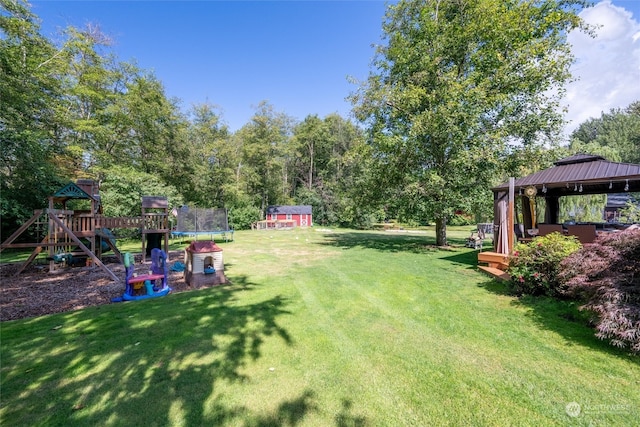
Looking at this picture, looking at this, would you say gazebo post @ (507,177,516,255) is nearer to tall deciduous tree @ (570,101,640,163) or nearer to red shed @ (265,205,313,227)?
red shed @ (265,205,313,227)

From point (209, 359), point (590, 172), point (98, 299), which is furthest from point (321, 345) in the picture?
point (590, 172)

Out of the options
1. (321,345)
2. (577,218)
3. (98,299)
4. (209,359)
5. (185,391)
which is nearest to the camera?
(185,391)

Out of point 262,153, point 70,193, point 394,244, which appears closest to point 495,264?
point 394,244

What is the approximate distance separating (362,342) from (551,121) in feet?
40.5

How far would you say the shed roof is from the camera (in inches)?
224

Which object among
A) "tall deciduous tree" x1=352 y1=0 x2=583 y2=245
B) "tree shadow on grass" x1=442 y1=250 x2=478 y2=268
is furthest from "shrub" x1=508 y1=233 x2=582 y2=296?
"tall deciduous tree" x1=352 y1=0 x2=583 y2=245

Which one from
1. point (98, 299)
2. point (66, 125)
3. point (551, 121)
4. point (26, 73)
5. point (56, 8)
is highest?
point (56, 8)

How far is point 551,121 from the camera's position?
10.5m

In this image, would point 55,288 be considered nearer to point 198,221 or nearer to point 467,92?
point 198,221

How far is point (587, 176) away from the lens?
6129mm

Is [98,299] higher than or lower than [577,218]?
lower

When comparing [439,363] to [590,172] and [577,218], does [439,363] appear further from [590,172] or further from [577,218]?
[577,218]

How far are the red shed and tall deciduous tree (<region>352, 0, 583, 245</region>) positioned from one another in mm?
18567

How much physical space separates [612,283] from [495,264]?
4.14m
